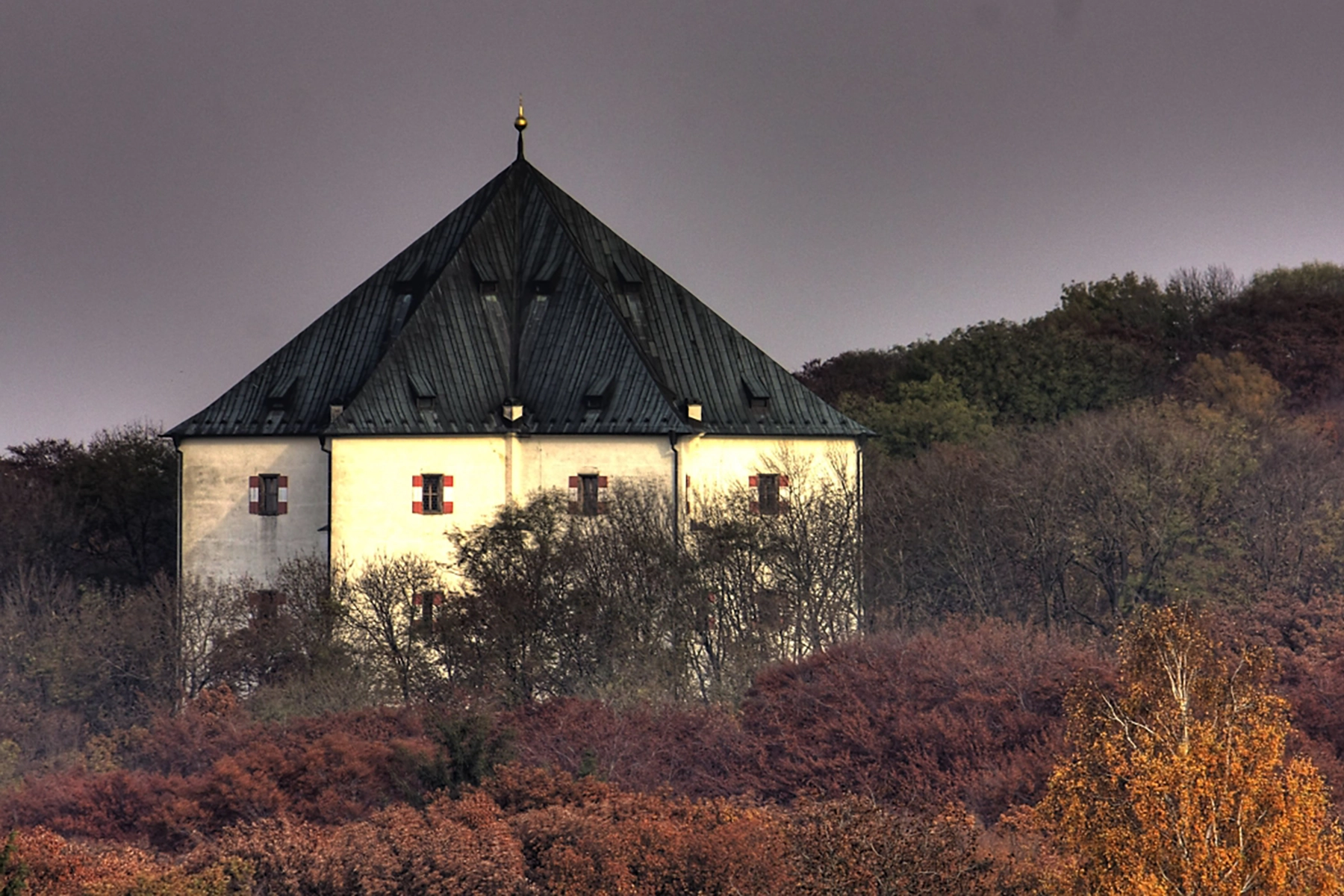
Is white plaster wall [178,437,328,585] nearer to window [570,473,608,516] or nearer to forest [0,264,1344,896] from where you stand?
forest [0,264,1344,896]

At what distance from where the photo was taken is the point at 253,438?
159ft

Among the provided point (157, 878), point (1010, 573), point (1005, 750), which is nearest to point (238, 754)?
point (157, 878)

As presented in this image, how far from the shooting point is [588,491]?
4703 centimetres

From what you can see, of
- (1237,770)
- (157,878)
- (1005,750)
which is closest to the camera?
(1237,770)

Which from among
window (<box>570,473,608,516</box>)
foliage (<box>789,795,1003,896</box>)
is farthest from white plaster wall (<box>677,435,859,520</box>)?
foliage (<box>789,795,1003,896</box>)

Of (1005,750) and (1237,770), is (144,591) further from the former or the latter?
(1237,770)

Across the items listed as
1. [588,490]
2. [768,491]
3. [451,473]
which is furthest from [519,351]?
[768,491]

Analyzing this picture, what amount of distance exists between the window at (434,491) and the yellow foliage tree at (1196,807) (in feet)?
88.4

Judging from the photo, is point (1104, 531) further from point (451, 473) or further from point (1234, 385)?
point (1234, 385)

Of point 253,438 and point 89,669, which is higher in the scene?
point 253,438

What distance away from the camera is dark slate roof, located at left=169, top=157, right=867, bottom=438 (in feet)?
156

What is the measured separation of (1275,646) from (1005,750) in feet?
27.1

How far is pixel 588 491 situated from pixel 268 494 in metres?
6.89

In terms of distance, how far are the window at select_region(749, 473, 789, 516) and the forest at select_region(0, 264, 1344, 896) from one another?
2.83 feet
